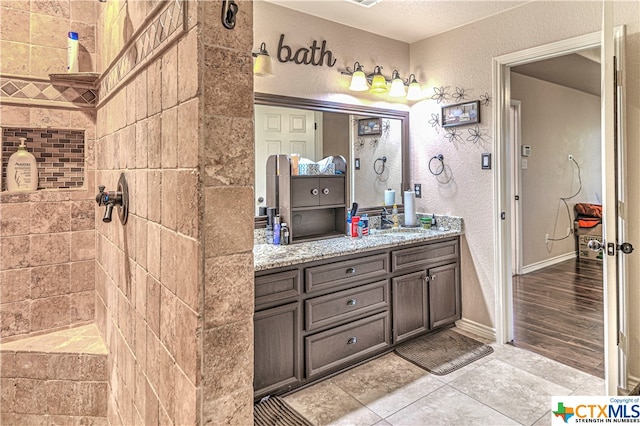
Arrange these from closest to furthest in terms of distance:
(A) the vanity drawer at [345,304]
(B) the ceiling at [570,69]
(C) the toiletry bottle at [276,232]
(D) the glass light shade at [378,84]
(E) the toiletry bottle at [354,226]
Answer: (A) the vanity drawer at [345,304] → (C) the toiletry bottle at [276,232] → (E) the toiletry bottle at [354,226] → (D) the glass light shade at [378,84] → (B) the ceiling at [570,69]

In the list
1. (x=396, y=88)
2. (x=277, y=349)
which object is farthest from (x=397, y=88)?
(x=277, y=349)

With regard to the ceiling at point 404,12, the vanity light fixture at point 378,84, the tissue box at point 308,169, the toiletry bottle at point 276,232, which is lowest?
the toiletry bottle at point 276,232

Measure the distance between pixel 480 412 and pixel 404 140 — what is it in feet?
7.56

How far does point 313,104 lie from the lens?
2.83 meters

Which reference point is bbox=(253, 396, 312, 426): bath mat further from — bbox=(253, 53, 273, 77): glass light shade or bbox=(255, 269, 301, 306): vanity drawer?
bbox=(253, 53, 273, 77): glass light shade

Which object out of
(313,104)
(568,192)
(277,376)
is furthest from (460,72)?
(568,192)

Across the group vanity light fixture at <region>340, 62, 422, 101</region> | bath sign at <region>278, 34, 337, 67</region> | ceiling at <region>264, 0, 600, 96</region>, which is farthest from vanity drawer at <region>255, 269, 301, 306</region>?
ceiling at <region>264, 0, 600, 96</region>

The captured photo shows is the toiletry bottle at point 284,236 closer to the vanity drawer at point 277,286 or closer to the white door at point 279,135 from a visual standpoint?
the white door at point 279,135

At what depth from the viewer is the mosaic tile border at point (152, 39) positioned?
84 cm

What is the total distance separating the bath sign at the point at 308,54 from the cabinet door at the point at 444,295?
6.13 ft

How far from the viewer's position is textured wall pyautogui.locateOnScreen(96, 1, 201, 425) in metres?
0.81

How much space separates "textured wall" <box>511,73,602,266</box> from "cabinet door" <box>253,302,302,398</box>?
3.82m

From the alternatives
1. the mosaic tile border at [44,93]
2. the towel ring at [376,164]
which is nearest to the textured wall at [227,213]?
the mosaic tile border at [44,93]

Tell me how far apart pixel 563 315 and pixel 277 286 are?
2850 millimetres
